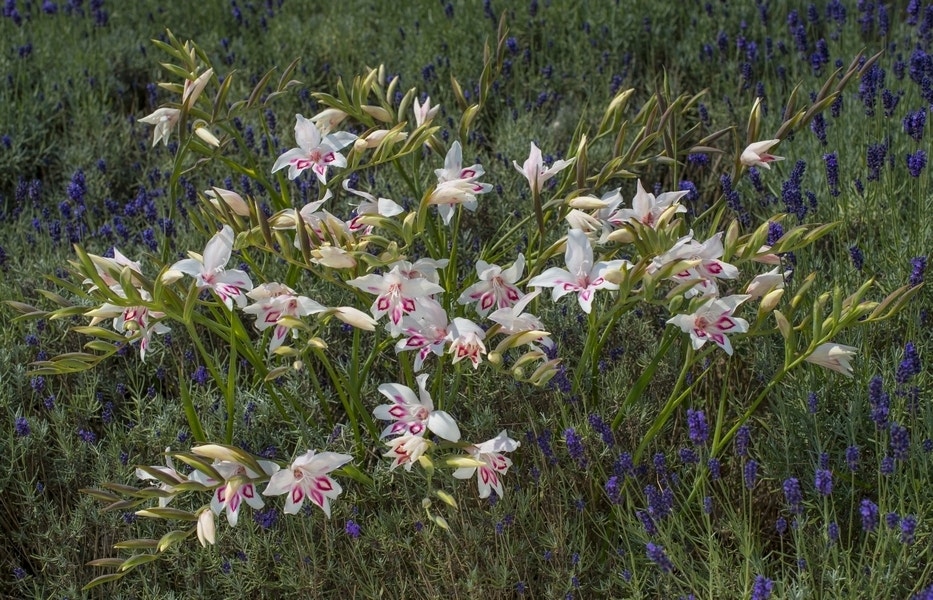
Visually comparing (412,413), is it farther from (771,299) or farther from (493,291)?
(771,299)

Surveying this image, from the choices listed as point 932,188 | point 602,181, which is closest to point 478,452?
point 602,181

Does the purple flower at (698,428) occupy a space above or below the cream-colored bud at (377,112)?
below

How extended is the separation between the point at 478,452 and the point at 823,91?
1.16 meters

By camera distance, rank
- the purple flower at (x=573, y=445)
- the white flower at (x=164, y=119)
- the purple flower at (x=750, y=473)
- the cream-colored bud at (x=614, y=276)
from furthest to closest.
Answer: the white flower at (x=164, y=119) → the purple flower at (x=573, y=445) → the cream-colored bud at (x=614, y=276) → the purple flower at (x=750, y=473)

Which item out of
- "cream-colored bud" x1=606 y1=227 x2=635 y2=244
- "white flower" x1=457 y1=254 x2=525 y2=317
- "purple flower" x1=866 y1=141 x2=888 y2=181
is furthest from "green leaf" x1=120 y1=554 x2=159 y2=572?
"purple flower" x1=866 y1=141 x2=888 y2=181

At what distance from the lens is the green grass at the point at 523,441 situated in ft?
7.64

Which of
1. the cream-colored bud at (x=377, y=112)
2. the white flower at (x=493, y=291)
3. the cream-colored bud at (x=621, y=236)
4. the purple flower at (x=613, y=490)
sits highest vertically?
the cream-colored bud at (x=377, y=112)

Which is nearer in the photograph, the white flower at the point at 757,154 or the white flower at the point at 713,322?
the white flower at the point at 713,322

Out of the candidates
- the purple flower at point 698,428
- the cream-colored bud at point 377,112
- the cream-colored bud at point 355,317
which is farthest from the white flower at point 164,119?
the purple flower at point 698,428

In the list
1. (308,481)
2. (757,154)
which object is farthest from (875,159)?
(308,481)

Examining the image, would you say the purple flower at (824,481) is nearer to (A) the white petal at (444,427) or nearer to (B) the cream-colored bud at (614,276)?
(B) the cream-colored bud at (614,276)

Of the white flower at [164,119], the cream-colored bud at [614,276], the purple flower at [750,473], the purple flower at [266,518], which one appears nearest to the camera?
the purple flower at [750,473]

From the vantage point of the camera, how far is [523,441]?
262 cm

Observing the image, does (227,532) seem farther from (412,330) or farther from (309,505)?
(412,330)
